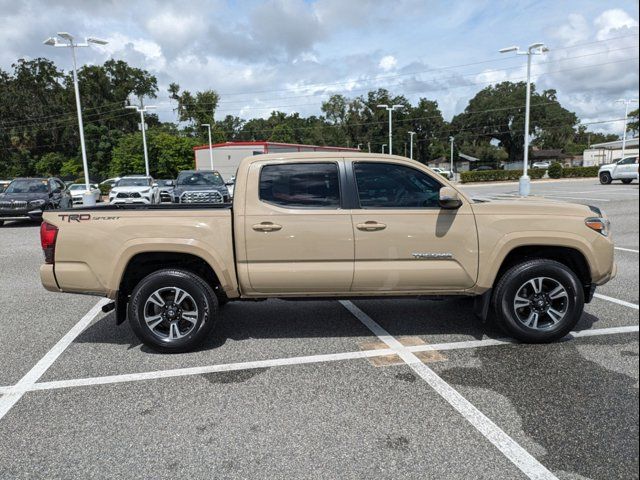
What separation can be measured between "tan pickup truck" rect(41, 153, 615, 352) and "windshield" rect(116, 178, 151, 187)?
17791 millimetres

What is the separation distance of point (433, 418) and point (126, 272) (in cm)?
314

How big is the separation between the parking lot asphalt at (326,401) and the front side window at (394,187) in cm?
140

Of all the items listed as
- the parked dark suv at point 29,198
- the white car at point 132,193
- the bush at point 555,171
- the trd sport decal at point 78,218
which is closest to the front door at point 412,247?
the trd sport decal at point 78,218

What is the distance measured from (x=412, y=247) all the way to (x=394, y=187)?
0.62 metres

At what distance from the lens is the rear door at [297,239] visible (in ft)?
14.2

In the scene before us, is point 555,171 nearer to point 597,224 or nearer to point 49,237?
point 597,224

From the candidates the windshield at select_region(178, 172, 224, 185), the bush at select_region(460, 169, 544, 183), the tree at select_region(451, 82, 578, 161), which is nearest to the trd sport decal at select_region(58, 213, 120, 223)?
the windshield at select_region(178, 172, 224, 185)

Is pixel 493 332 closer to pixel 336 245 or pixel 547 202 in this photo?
pixel 547 202

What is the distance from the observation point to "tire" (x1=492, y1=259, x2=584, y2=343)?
4.41 metres

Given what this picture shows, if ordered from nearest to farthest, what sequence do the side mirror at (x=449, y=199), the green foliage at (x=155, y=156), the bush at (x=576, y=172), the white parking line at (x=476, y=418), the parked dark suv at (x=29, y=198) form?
the white parking line at (x=476, y=418)
the side mirror at (x=449, y=199)
the parked dark suv at (x=29, y=198)
the bush at (x=576, y=172)
the green foliage at (x=155, y=156)

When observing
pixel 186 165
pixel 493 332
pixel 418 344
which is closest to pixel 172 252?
pixel 418 344

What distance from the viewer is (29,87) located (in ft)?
234

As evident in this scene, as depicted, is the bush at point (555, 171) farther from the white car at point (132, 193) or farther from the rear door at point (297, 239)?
the rear door at point (297, 239)

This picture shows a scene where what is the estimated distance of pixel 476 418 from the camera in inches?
128
